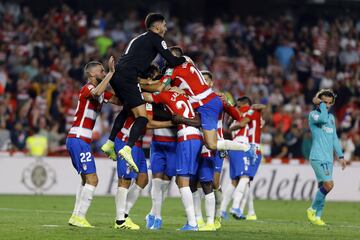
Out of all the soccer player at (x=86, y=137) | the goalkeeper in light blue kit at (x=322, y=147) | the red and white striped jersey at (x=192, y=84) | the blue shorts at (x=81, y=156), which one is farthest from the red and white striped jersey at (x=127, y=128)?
the goalkeeper in light blue kit at (x=322, y=147)

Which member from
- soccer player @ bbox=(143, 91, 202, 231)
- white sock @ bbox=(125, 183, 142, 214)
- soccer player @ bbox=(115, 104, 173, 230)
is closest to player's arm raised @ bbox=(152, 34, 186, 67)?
soccer player @ bbox=(143, 91, 202, 231)

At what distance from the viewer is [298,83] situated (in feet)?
120

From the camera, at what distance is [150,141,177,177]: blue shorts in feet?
58.7

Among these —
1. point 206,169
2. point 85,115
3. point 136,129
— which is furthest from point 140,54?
point 206,169

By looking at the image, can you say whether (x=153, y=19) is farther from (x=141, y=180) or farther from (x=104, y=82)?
(x=141, y=180)

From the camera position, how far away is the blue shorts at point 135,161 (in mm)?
17062

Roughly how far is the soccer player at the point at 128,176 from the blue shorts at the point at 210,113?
0.51 meters

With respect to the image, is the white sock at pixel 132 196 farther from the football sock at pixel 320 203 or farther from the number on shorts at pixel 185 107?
the football sock at pixel 320 203

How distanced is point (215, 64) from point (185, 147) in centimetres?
1927

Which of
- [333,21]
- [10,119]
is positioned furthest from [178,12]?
[10,119]

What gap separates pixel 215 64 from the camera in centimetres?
3603

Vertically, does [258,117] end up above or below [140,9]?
below

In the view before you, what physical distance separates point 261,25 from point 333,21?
3.08 metres

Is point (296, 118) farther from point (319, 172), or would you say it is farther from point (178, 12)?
point (319, 172)
